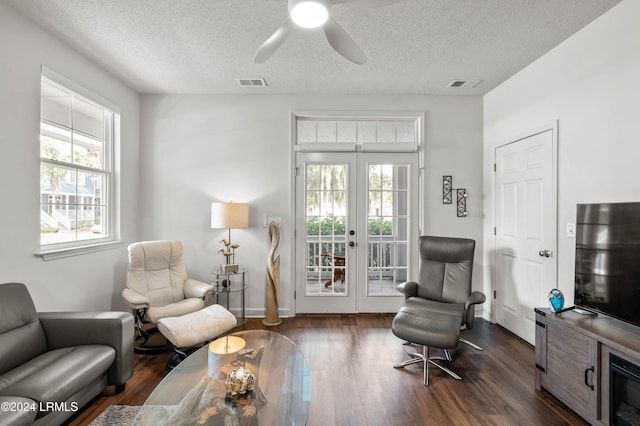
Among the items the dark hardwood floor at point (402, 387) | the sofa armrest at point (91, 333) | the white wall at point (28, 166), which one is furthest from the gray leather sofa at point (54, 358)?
the white wall at point (28, 166)

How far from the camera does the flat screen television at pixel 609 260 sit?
184 centimetres

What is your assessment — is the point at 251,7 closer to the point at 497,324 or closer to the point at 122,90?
the point at 122,90

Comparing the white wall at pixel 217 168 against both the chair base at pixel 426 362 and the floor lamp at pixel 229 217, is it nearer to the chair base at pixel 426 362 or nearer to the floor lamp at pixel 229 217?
the floor lamp at pixel 229 217

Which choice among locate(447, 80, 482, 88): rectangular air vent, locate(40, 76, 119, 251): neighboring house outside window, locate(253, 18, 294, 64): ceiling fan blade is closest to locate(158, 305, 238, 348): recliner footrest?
locate(40, 76, 119, 251): neighboring house outside window

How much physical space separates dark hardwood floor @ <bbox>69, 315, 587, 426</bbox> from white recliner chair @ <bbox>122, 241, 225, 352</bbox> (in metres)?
0.41

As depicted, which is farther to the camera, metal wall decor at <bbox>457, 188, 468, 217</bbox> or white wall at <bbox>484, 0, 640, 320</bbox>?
metal wall decor at <bbox>457, 188, 468, 217</bbox>

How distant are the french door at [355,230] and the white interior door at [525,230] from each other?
0.99 m

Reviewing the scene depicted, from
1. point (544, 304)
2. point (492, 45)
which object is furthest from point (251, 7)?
point (544, 304)

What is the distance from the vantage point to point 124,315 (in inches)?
90.6

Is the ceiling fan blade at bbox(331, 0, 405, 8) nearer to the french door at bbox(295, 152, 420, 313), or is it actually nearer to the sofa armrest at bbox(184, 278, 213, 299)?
the french door at bbox(295, 152, 420, 313)

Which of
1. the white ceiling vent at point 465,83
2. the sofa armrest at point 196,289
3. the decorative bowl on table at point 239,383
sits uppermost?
the white ceiling vent at point 465,83

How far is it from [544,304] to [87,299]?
452cm

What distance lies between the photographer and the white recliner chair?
2.82 meters

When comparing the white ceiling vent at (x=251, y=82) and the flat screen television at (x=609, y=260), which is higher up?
the white ceiling vent at (x=251, y=82)
